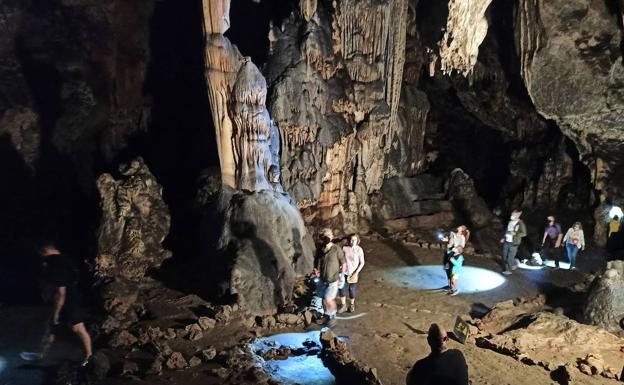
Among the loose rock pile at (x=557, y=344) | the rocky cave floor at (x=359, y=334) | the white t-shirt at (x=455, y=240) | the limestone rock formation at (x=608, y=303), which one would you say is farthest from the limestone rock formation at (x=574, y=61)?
the loose rock pile at (x=557, y=344)

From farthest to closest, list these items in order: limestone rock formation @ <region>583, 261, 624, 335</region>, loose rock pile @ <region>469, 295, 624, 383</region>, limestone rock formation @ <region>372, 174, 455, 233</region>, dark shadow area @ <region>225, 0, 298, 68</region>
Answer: dark shadow area @ <region>225, 0, 298, 68</region>, limestone rock formation @ <region>372, 174, 455, 233</region>, limestone rock formation @ <region>583, 261, 624, 335</region>, loose rock pile @ <region>469, 295, 624, 383</region>

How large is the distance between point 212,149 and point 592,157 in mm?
9664

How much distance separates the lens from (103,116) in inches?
626

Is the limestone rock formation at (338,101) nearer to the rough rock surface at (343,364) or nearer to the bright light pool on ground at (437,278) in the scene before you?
the bright light pool on ground at (437,278)

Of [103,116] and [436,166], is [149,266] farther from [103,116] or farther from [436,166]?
[436,166]

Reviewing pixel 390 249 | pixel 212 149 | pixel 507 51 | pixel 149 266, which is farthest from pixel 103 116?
pixel 507 51

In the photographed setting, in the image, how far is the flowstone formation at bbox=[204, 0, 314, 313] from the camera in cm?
887

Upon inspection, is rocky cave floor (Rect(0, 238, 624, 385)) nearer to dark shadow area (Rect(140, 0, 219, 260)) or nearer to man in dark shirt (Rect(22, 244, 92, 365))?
man in dark shirt (Rect(22, 244, 92, 365))

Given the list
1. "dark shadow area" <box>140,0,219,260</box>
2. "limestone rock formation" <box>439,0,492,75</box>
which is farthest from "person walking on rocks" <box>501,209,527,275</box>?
"dark shadow area" <box>140,0,219,260</box>

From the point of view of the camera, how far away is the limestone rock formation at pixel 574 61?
1008 centimetres

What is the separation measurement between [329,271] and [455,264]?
8.88 feet

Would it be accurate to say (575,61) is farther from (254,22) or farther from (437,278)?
(254,22)

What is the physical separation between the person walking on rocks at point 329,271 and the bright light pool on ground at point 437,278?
2.65 m

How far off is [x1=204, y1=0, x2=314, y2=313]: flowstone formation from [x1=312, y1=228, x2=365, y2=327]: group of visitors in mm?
1153
